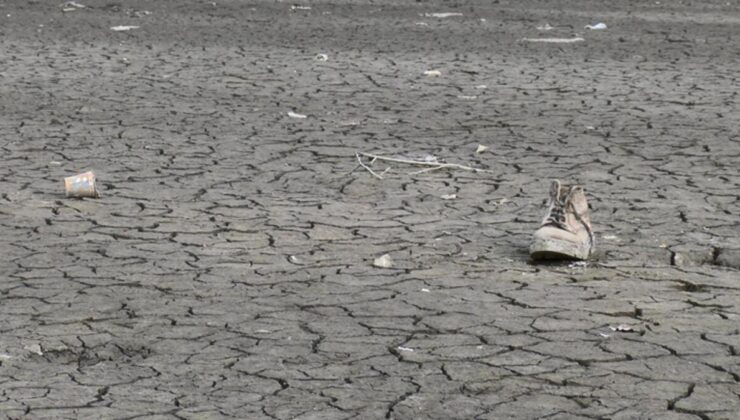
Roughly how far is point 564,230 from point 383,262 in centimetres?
76

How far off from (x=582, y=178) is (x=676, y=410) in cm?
369

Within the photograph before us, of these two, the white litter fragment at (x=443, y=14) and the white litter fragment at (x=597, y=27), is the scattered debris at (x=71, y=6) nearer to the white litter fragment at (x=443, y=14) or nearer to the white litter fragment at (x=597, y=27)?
the white litter fragment at (x=443, y=14)

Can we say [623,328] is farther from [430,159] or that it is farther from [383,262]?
[430,159]

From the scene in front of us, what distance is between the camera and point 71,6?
58.2 ft

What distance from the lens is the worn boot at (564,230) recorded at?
5734 mm

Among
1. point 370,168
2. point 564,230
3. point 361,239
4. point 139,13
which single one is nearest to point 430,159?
point 370,168

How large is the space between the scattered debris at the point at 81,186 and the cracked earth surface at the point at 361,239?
0.08m

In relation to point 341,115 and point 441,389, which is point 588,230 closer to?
point 441,389

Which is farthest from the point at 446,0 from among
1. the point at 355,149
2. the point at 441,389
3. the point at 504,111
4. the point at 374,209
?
the point at 441,389

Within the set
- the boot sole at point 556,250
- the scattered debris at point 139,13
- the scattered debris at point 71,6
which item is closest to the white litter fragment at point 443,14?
the scattered debris at point 139,13

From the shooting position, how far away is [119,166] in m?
8.00

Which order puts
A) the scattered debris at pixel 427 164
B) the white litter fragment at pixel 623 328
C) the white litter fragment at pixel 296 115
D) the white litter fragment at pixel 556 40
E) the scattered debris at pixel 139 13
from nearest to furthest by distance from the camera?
the white litter fragment at pixel 623 328 → the scattered debris at pixel 427 164 → the white litter fragment at pixel 296 115 → the white litter fragment at pixel 556 40 → the scattered debris at pixel 139 13

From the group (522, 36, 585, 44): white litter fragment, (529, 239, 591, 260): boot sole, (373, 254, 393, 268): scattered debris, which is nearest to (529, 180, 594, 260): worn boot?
(529, 239, 591, 260): boot sole

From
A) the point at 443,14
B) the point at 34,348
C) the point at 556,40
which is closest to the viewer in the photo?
the point at 34,348
